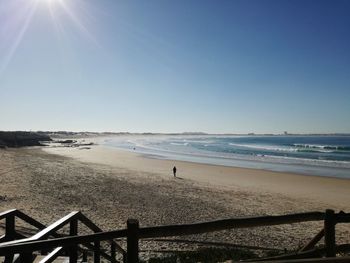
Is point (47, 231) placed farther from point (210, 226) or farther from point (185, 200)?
point (185, 200)

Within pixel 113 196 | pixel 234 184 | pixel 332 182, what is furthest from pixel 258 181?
pixel 113 196

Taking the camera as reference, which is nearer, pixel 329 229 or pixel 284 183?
pixel 329 229

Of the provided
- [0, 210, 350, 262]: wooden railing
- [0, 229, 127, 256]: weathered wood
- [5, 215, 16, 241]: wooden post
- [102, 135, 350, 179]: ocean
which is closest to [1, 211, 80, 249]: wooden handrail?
[0, 210, 350, 262]: wooden railing

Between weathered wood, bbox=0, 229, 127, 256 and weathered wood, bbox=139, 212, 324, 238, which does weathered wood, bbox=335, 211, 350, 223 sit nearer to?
weathered wood, bbox=139, 212, 324, 238

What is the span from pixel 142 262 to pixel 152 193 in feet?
37.5

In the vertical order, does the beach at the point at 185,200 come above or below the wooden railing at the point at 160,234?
below

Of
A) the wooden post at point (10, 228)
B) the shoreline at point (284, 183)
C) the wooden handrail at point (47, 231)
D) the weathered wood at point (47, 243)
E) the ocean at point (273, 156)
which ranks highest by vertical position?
the weathered wood at point (47, 243)

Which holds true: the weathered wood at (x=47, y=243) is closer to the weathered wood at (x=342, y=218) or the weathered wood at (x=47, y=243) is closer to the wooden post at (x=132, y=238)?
the wooden post at (x=132, y=238)

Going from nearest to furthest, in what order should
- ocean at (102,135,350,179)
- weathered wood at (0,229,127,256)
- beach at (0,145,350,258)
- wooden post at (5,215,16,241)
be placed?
weathered wood at (0,229,127,256) < wooden post at (5,215,16,241) < beach at (0,145,350,258) < ocean at (102,135,350,179)

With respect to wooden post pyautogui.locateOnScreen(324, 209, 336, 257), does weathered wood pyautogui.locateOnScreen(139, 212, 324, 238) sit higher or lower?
higher

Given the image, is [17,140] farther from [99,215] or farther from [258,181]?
[99,215]

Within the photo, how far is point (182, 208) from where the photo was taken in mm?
16219

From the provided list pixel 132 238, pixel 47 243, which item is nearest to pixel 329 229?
pixel 132 238

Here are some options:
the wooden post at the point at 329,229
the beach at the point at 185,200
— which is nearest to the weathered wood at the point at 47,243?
the wooden post at the point at 329,229
